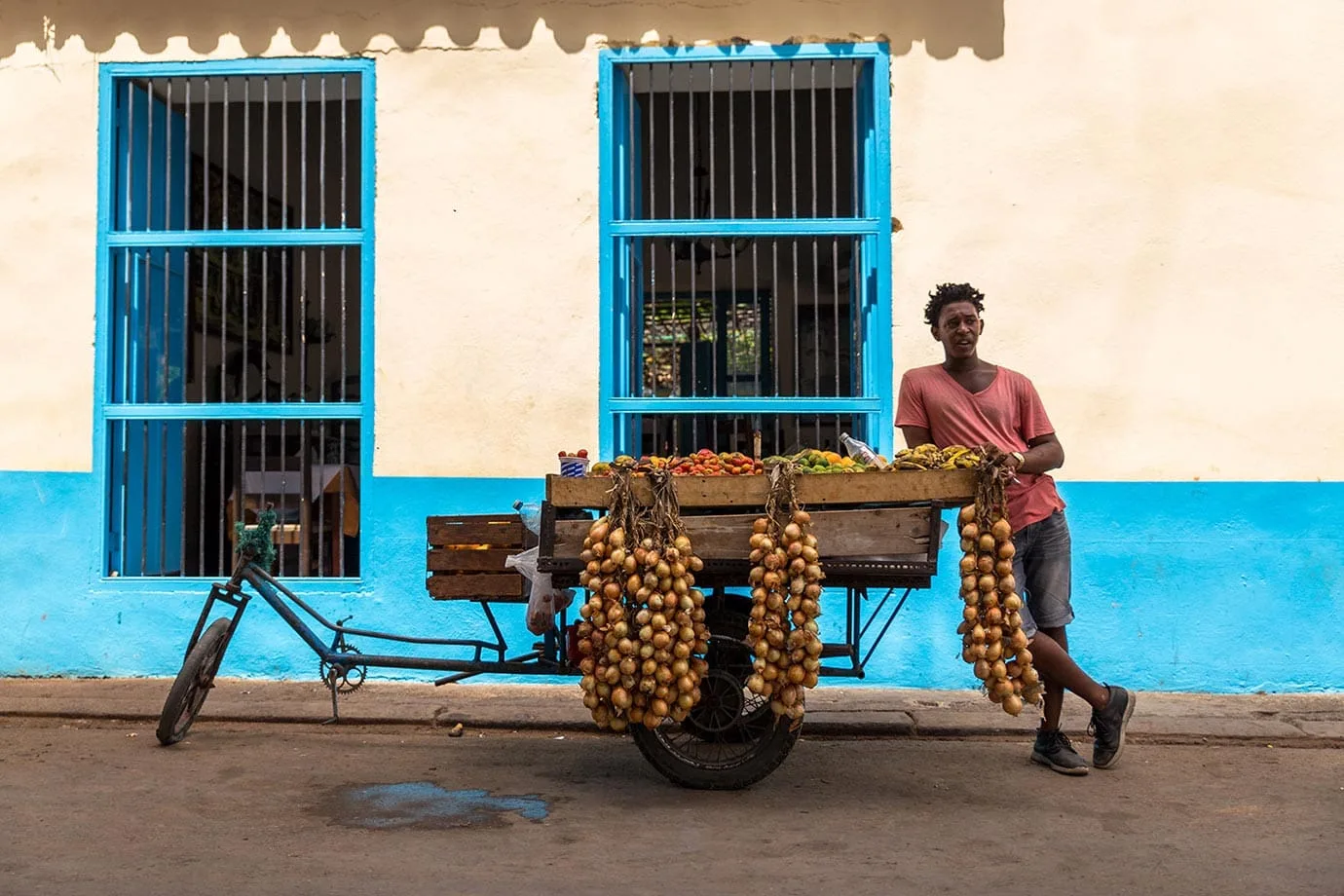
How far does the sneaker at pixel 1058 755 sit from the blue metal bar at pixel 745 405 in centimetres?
217

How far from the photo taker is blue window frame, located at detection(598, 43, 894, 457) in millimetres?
6926

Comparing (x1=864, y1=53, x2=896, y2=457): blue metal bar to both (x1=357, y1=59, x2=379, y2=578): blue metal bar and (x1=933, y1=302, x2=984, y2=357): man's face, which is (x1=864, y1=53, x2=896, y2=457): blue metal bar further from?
(x1=357, y1=59, x2=379, y2=578): blue metal bar

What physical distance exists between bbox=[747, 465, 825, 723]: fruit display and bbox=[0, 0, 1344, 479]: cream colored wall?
269 centimetres

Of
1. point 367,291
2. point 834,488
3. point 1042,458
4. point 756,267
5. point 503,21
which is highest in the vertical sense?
point 503,21

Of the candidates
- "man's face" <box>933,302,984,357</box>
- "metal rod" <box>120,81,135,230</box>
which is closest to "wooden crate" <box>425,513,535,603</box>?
"man's face" <box>933,302,984,357</box>

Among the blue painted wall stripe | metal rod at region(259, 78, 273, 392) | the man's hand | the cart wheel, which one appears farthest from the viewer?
metal rod at region(259, 78, 273, 392)

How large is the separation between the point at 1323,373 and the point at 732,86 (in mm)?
3395

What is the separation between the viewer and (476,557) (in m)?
5.10

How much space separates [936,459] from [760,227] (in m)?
2.70

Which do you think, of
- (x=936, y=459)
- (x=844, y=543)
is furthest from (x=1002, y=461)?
(x=844, y=543)

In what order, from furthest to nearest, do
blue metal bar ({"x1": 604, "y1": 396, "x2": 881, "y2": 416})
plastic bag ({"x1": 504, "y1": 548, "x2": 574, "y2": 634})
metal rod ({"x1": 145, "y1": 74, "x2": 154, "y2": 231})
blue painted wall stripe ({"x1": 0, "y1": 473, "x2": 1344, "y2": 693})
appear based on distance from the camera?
metal rod ({"x1": 145, "y1": 74, "x2": 154, "y2": 231}), blue metal bar ({"x1": 604, "y1": 396, "x2": 881, "y2": 416}), blue painted wall stripe ({"x1": 0, "y1": 473, "x2": 1344, "y2": 693}), plastic bag ({"x1": 504, "y1": 548, "x2": 574, "y2": 634})

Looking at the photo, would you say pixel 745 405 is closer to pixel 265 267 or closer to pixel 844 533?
pixel 844 533

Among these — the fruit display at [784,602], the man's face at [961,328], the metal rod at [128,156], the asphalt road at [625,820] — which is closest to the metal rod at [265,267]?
the metal rod at [128,156]

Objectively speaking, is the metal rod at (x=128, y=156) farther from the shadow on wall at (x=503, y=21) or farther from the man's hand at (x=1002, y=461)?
the man's hand at (x=1002, y=461)
